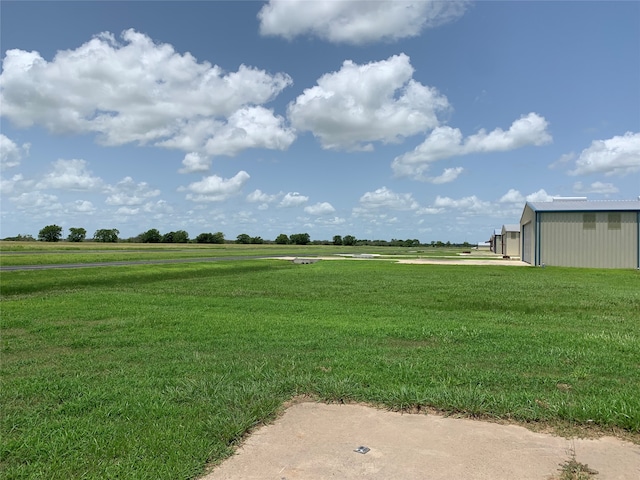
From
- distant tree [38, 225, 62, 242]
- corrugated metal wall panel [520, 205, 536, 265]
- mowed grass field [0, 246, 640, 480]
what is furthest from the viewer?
distant tree [38, 225, 62, 242]

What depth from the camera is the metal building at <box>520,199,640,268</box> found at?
1215 inches

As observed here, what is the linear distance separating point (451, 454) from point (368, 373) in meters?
2.31

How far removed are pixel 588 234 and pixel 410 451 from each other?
33248mm

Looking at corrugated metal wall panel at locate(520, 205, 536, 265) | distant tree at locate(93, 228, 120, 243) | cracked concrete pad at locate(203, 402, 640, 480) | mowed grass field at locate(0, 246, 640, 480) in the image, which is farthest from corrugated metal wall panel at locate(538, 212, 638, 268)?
distant tree at locate(93, 228, 120, 243)

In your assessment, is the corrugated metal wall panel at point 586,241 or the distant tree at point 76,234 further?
the distant tree at point 76,234

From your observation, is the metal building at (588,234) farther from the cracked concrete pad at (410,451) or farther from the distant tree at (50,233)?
the distant tree at (50,233)

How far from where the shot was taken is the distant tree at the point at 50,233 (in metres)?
125

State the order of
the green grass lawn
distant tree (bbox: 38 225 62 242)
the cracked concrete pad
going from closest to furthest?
the cracked concrete pad
the green grass lawn
distant tree (bbox: 38 225 62 242)

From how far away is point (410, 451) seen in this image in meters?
3.85

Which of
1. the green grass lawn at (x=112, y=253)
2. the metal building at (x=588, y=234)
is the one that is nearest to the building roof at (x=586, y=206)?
the metal building at (x=588, y=234)

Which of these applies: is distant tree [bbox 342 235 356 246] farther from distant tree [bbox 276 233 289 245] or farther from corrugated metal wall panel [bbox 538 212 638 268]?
corrugated metal wall panel [bbox 538 212 638 268]

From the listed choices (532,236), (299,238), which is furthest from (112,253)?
(299,238)

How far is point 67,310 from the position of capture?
1252 centimetres

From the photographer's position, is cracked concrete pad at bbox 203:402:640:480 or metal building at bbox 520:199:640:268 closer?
cracked concrete pad at bbox 203:402:640:480
